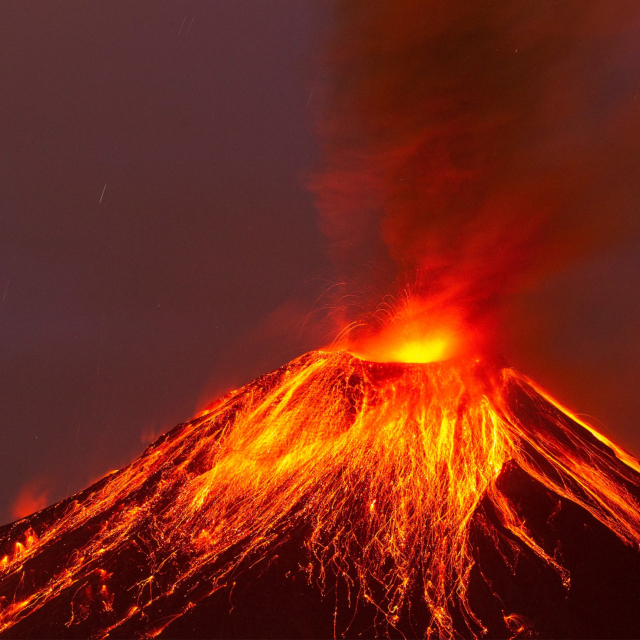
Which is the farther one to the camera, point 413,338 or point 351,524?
point 413,338

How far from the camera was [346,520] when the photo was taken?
6.16m

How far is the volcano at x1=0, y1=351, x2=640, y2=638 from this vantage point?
500 centimetres

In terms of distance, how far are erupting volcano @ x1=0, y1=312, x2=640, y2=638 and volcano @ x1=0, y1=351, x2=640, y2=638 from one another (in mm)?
21

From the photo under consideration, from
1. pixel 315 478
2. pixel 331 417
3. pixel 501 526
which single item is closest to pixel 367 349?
pixel 331 417

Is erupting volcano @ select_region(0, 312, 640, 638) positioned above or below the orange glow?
below

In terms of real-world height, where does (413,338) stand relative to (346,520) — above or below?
above

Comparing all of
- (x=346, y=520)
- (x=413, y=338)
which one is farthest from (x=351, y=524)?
(x=413, y=338)

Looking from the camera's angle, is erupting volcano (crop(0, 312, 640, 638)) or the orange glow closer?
erupting volcano (crop(0, 312, 640, 638))

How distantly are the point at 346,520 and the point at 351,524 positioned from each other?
0.26 feet

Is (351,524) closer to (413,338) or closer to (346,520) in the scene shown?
(346,520)

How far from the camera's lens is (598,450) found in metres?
7.86

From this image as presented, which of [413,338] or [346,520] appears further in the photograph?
[413,338]

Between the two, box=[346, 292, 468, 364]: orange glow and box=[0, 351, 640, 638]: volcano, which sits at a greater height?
box=[346, 292, 468, 364]: orange glow

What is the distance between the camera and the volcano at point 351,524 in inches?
197
